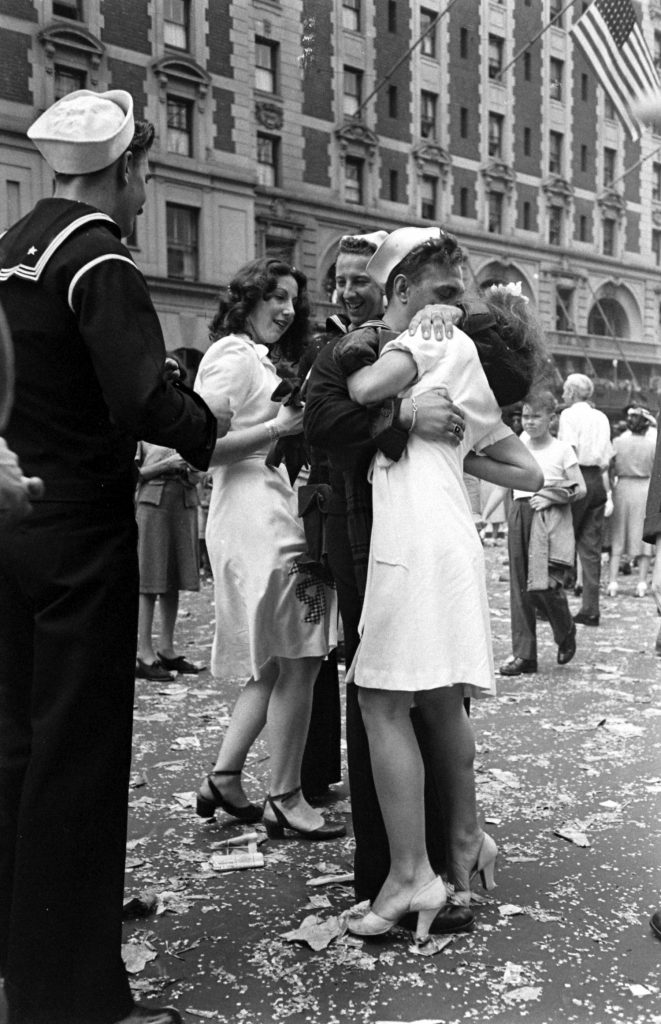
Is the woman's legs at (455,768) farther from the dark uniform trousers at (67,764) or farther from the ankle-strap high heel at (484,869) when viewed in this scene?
the dark uniform trousers at (67,764)

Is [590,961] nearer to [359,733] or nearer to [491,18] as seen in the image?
[359,733]

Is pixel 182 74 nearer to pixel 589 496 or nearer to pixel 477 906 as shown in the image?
pixel 589 496

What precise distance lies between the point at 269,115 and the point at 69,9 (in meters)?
2.65

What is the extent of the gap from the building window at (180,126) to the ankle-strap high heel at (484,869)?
562 cm

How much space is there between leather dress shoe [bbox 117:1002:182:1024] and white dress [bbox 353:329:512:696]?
3.22 feet

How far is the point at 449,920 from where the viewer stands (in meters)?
2.99

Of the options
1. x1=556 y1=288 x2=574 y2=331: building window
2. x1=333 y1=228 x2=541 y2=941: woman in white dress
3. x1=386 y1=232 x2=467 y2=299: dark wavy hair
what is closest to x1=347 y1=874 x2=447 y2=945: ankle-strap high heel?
x1=333 y1=228 x2=541 y2=941: woman in white dress

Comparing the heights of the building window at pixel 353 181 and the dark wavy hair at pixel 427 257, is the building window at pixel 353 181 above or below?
above

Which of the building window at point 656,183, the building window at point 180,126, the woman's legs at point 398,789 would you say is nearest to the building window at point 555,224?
the building window at point 656,183

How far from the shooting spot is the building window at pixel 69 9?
5.72 meters

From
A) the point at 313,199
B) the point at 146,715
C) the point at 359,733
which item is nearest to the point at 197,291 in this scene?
the point at 313,199

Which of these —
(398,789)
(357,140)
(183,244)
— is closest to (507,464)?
(398,789)

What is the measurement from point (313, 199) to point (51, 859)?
9.84 m

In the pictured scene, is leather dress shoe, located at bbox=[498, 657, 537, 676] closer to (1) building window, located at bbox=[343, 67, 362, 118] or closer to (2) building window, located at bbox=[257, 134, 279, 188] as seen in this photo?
(2) building window, located at bbox=[257, 134, 279, 188]
